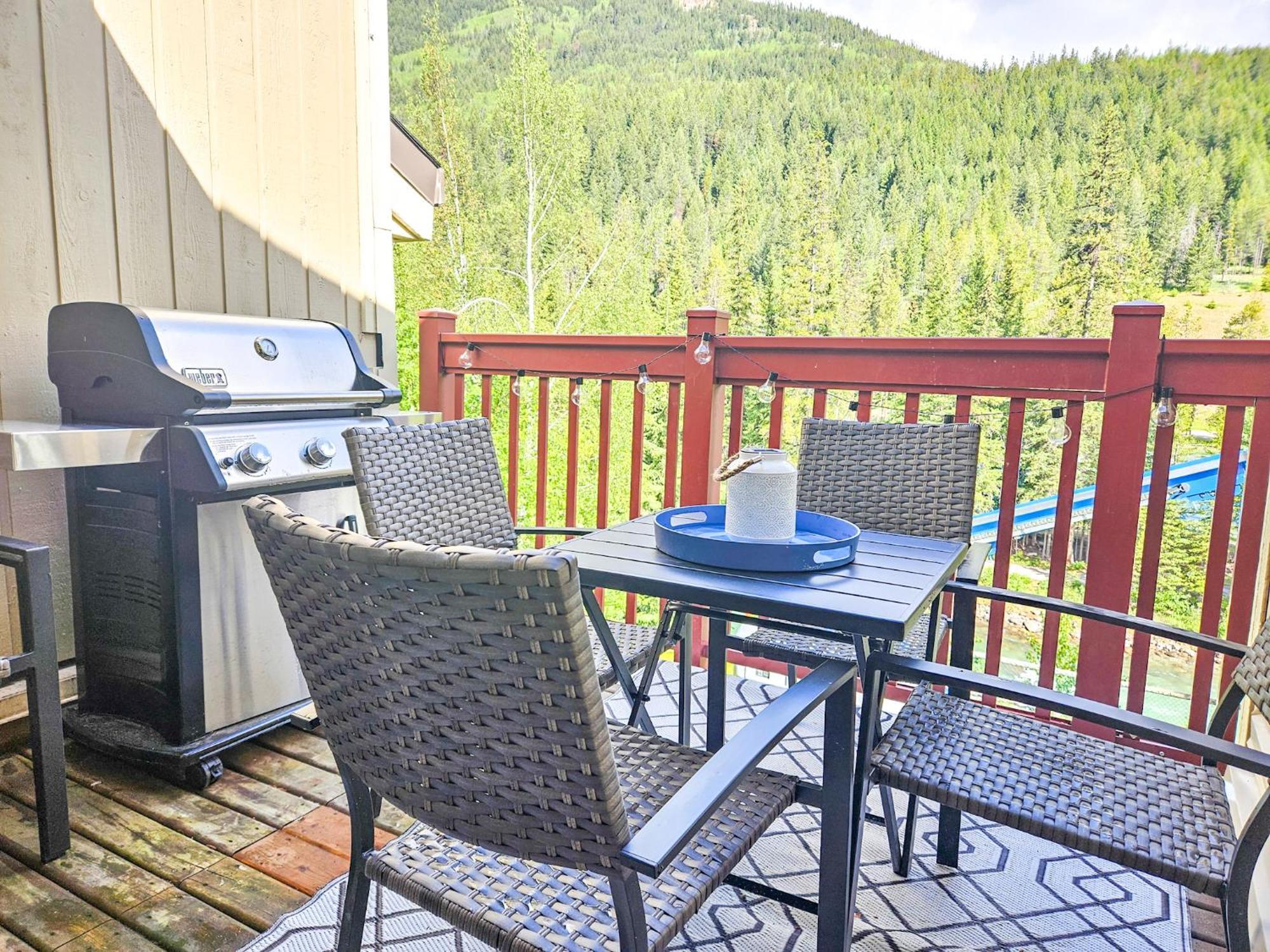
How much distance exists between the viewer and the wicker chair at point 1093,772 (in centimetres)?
116

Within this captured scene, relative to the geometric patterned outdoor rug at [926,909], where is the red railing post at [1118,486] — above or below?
above

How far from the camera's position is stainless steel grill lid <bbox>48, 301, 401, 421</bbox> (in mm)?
2059

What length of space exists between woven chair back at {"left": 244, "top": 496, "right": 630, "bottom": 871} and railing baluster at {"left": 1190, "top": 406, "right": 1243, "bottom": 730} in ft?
6.51

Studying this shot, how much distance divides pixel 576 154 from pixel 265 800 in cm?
1521

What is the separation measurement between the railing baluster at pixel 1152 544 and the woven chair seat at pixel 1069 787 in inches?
34.6

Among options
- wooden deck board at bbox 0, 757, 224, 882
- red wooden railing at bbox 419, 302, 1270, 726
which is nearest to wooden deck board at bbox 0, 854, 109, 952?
wooden deck board at bbox 0, 757, 224, 882

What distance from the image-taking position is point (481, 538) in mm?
2146

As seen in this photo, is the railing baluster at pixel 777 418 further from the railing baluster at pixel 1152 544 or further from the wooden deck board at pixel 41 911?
the wooden deck board at pixel 41 911

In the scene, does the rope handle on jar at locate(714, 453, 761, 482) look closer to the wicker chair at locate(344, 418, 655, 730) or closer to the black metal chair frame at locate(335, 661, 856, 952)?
the black metal chair frame at locate(335, 661, 856, 952)

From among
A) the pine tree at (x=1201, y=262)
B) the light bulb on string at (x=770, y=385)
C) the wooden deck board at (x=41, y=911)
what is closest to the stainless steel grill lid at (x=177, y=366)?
the wooden deck board at (x=41, y=911)

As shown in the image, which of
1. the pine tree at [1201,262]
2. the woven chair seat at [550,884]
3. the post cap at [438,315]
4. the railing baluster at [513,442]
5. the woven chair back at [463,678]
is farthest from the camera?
the pine tree at [1201,262]

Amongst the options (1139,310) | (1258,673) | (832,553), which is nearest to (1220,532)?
(1139,310)

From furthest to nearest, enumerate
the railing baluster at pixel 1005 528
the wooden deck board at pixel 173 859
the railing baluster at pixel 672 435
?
the railing baluster at pixel 672 435
the railing baluster at pixel 1005 528
the wooden deck board at pixel 173 859

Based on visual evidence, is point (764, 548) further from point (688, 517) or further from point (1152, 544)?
point (1152, 544)
